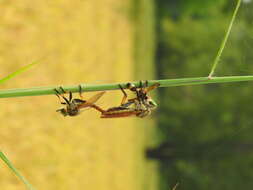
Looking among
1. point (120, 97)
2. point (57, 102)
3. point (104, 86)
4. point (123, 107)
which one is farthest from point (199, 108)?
point (104, 86)

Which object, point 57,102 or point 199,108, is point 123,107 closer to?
point 57,102

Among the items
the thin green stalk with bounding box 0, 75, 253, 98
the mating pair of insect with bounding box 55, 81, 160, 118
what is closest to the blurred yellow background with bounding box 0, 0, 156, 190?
the mating pair of insect with bounding box 55, 81, 160, 118

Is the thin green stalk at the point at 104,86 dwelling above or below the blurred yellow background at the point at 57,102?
below

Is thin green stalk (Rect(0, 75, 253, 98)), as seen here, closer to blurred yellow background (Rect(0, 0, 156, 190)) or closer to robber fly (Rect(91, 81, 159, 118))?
robber fly (Rect(91, 81, 159, 118))

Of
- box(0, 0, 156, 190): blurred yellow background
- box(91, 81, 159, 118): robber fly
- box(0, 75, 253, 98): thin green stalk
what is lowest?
box(0, 75, 253, 98): thin green stalk

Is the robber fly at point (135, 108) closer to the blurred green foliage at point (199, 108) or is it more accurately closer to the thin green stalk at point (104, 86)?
the thin green stalk at point (104, 86)

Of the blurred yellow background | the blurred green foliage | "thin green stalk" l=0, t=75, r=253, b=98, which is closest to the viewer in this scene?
"thin green stalk" l=0, t=75, r=253, b=98

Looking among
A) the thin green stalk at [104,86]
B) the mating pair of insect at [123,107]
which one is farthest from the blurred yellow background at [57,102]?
the thin green stalk at [104,86]
